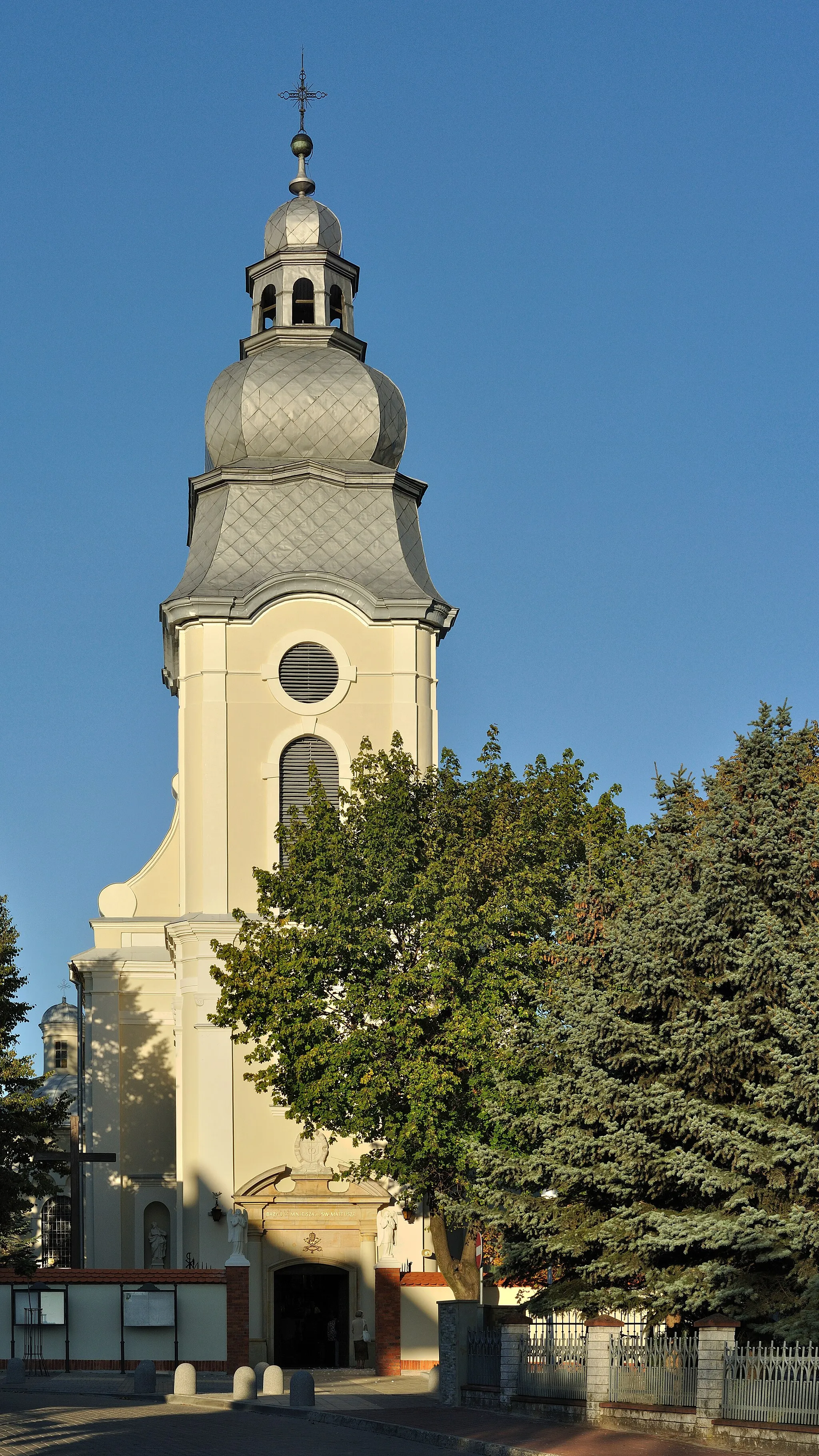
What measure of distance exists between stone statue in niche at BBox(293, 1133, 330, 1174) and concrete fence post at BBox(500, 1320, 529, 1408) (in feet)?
50.8

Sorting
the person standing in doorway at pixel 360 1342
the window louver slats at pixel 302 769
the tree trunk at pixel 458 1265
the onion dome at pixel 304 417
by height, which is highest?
the onion dome at pixel 304 417

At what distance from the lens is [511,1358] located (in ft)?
94.1

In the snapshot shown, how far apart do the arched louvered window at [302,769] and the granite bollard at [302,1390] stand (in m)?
16.9

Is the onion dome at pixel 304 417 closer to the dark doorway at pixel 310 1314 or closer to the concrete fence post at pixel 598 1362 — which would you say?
the dark doorway at pixel 310 1314

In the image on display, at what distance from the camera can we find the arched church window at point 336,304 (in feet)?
175

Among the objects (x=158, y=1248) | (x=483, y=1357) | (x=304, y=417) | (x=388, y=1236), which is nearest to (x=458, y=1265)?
(x=483, y=1357)

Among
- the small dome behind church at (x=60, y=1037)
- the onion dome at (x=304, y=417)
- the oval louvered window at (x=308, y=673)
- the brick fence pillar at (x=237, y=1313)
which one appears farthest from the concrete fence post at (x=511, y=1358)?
the small dome behind church at (x=60, y=1037)

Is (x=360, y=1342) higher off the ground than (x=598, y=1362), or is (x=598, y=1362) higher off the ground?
(x=598, y=1362)

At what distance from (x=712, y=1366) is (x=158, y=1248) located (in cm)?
2562

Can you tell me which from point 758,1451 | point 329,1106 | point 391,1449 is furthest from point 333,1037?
point 758,1451

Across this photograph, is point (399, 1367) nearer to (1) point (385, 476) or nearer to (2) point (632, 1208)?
(2) point (632, 1208)

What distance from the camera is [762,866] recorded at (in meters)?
27.9

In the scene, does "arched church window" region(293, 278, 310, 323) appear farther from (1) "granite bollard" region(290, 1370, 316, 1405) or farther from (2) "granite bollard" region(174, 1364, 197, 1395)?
(1) "granite bollard" region(290, 1370, 316, 1405)

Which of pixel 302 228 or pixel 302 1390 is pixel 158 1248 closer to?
pixel 302 1390
